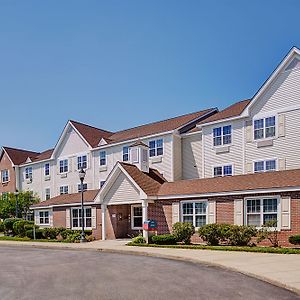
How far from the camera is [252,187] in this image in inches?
878

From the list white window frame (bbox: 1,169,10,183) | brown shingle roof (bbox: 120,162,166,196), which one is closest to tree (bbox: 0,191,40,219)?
white window frame (bbox: 1,169,10,183)

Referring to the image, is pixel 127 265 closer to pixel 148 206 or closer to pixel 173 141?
pixel 148 206

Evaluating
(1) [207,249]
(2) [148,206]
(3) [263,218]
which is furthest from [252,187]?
(2) [148,206]

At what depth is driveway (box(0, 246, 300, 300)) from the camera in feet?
31.2

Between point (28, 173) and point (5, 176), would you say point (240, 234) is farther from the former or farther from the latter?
point (5, 176)

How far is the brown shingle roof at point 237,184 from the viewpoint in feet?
70.9

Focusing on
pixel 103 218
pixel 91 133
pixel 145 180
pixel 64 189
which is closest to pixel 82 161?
pixel 91 133

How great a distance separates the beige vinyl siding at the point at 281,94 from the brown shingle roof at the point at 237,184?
5546mm

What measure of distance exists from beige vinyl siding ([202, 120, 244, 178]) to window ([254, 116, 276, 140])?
115 cm

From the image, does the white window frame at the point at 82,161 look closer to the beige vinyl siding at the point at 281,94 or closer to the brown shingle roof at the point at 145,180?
the brown shingle roof at the point at 145,180

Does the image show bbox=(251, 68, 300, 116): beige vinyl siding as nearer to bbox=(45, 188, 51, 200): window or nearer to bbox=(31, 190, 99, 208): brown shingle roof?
bbox=(31, 190, 99, 208): brown shingle roof

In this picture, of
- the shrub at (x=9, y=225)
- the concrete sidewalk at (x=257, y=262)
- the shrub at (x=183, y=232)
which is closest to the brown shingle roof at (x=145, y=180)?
the shrub at (x=183, y=232)

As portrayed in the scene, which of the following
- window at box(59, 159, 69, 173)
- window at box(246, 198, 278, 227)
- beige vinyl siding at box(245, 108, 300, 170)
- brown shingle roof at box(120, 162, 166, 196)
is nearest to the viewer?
window at box(246, 198, 278, 227)

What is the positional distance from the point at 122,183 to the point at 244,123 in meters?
10.0
